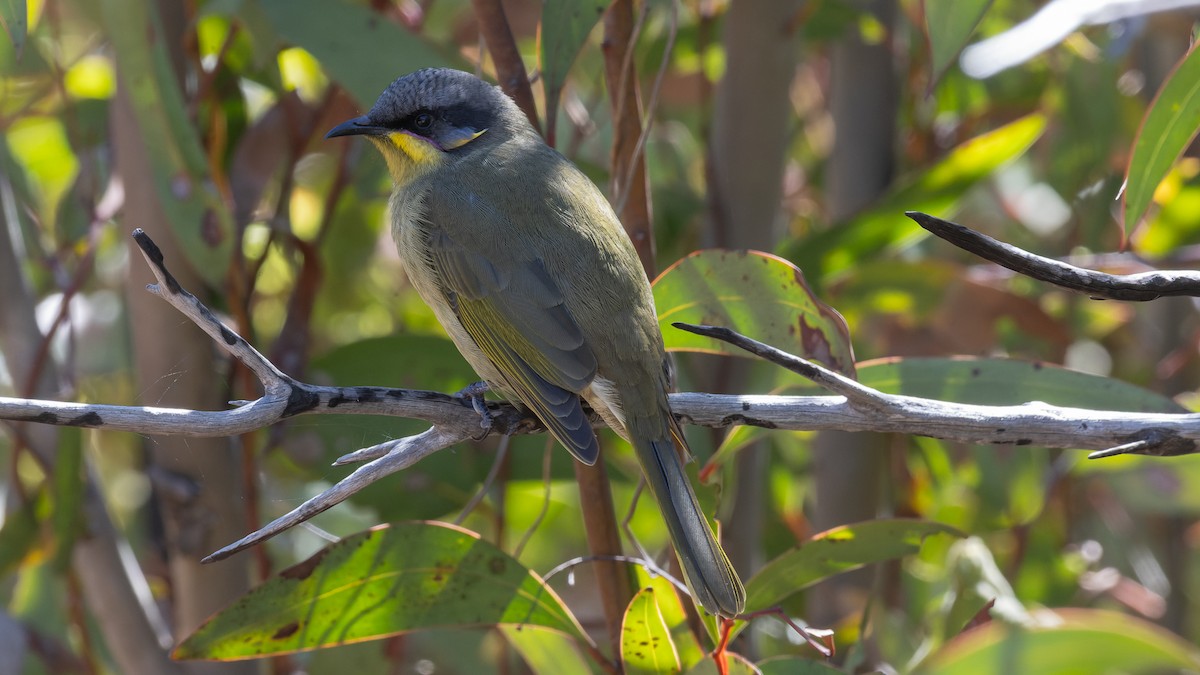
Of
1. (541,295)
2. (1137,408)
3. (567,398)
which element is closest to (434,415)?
(567,398)

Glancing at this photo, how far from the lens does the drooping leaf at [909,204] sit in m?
2.63

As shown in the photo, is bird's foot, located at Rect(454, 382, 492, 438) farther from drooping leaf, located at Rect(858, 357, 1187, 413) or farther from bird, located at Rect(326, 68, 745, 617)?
drooping leaf, located at Rect(858, 357, 1187, 413)

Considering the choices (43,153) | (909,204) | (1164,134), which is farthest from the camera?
(43,153)

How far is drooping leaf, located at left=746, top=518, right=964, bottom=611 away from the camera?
1.87 metres

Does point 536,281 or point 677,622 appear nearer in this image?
point 677,622

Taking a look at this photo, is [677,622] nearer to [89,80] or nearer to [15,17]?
[15,17]

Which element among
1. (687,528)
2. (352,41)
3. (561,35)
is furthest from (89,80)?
(687,528)

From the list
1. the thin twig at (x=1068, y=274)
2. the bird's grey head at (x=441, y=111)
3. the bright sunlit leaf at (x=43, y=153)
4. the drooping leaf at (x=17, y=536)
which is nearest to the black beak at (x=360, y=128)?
the bird's grey head at (x=441, y=111)

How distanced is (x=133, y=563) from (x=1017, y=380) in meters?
1.83

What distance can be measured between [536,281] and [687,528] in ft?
1.87

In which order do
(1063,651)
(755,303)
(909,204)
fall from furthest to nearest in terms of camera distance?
(909,204), (755,303), (1063,651)

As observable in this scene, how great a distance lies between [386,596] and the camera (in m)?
1.82

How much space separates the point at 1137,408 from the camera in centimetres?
191

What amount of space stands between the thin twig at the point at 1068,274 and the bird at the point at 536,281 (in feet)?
2.13
